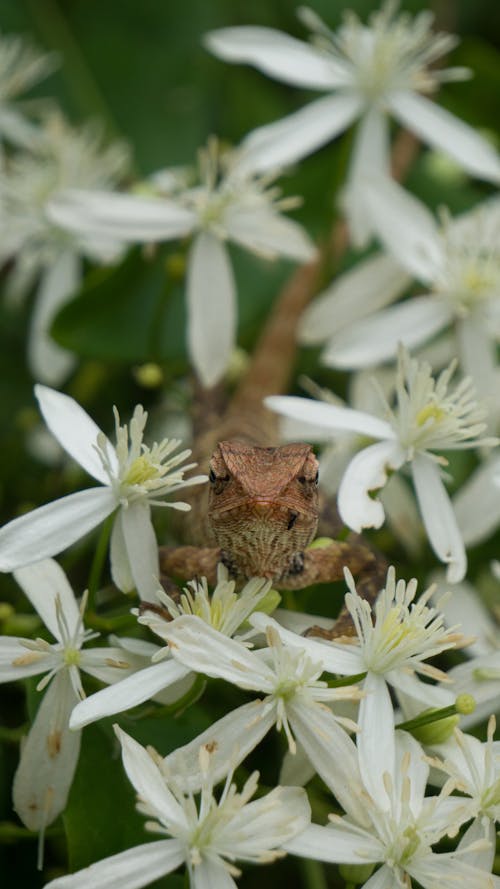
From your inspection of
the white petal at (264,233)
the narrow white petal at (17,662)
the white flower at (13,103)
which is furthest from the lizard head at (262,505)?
the white flower at (13,103)

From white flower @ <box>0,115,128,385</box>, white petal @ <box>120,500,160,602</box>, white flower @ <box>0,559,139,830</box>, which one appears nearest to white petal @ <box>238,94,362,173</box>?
white flower @ <box>0,115,128,385</box>

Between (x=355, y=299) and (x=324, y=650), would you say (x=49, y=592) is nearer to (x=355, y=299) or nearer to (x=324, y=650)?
(x=324, y=650)

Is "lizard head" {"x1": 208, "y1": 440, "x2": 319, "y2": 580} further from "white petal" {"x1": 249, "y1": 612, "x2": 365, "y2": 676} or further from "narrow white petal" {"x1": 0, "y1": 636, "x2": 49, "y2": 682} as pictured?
"narrow white petal" {"x1": 0, "y1": 636, "x2": 49, "y2": 682}

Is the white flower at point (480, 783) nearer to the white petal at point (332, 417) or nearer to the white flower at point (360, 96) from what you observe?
the white petal at point (332, 417)

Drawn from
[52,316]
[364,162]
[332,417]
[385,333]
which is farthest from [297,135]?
[332,417]

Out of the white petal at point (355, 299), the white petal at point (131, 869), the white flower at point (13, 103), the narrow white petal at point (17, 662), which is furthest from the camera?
the white flower at point (13, 103)

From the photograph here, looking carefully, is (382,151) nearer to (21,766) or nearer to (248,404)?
(248,404)
